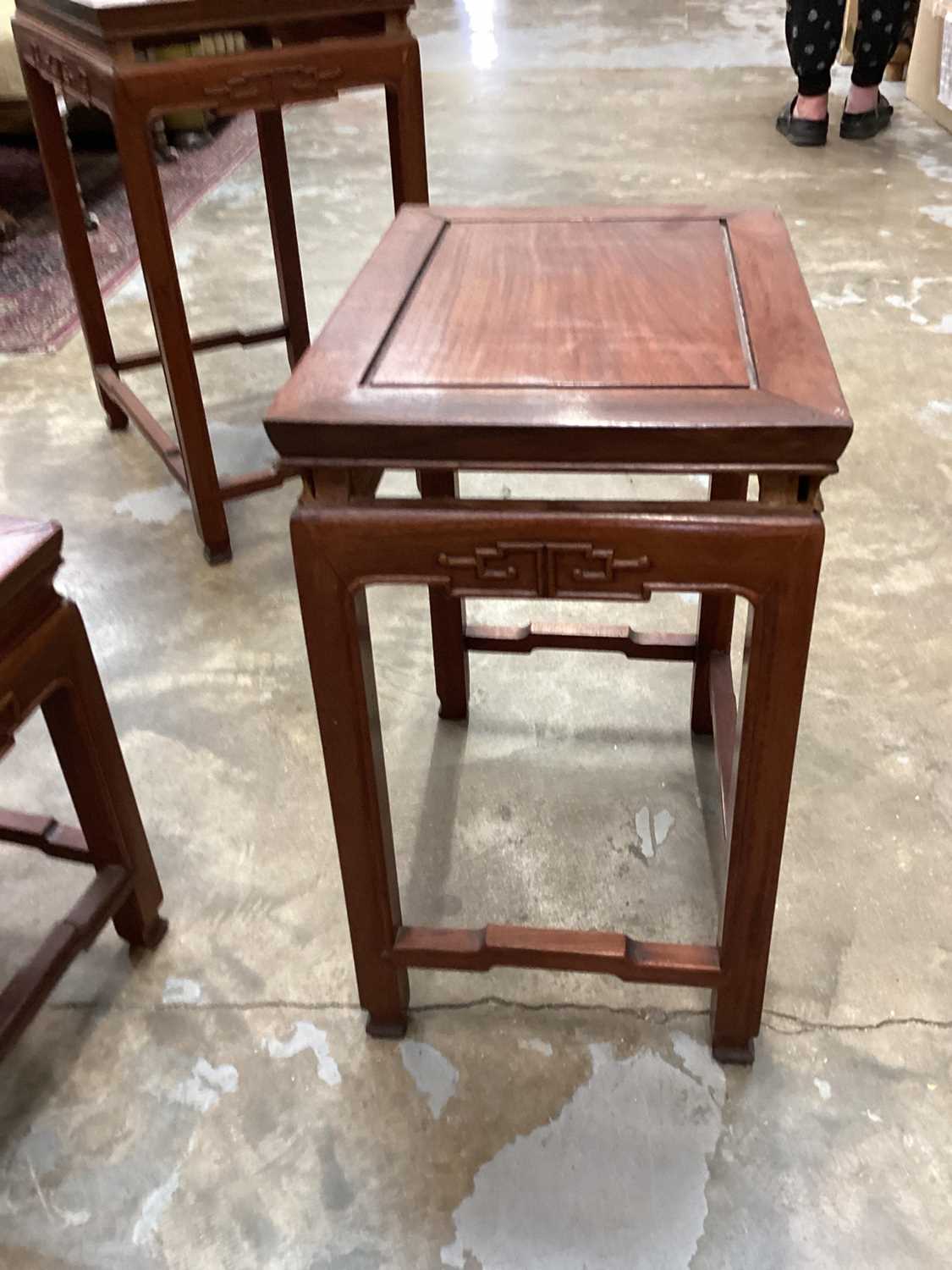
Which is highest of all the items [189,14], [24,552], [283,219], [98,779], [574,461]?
[189,14]

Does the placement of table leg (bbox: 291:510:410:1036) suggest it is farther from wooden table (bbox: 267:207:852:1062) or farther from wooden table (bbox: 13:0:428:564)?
wooden table (bbox: 13:0:428:564)

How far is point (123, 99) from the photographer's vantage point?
133 cm

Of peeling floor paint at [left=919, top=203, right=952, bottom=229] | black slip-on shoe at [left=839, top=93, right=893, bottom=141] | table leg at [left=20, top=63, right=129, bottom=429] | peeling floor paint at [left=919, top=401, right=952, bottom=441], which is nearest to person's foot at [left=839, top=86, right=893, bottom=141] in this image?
black slip-on shoe at [left=839, top=93, right=893, bottom=141]

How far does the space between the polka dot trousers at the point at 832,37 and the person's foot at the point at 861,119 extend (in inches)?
1.9

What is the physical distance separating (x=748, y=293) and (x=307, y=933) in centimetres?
75

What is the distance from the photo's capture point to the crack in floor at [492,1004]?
1015 millimetres

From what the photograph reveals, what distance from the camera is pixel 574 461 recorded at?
0.70 metres

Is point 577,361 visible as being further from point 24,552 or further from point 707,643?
point 707,643

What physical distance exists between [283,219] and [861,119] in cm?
239

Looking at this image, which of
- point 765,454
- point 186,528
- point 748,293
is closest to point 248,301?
point 186,528

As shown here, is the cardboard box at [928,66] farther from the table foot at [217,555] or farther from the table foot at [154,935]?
the table foot at [154,935]

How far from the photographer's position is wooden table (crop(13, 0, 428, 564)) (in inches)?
52.0

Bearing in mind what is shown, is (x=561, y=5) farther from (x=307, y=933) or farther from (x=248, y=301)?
(x=307, y=933)

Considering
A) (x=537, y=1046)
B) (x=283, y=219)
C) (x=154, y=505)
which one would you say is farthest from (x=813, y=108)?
(x=537, y=1046)
